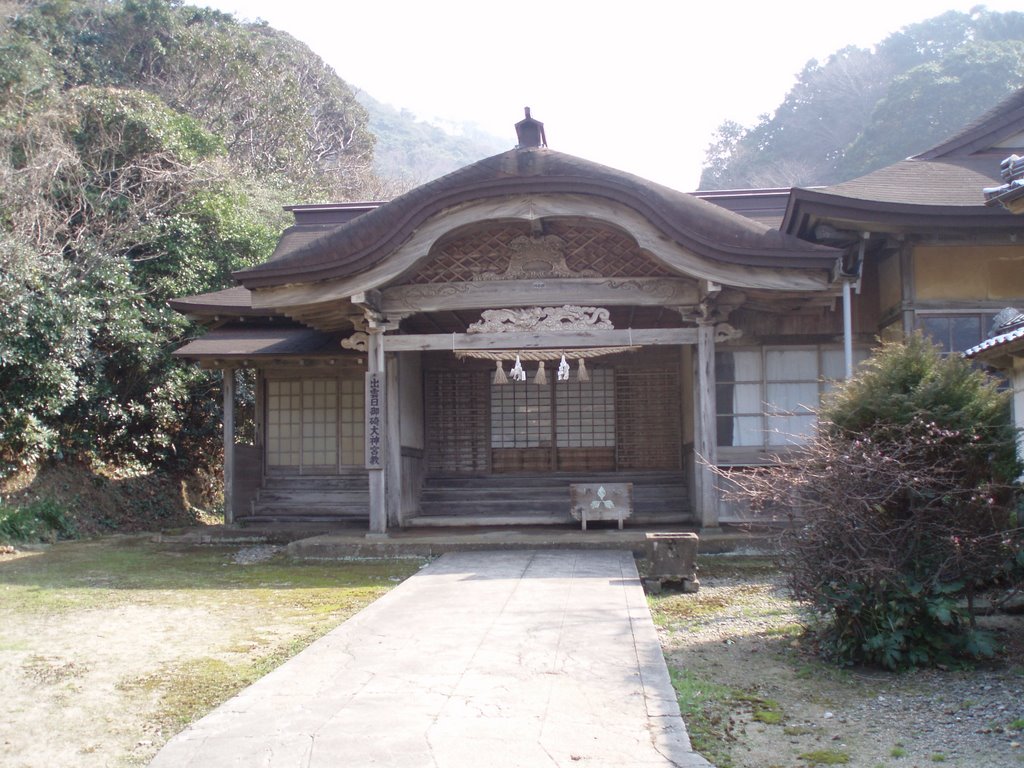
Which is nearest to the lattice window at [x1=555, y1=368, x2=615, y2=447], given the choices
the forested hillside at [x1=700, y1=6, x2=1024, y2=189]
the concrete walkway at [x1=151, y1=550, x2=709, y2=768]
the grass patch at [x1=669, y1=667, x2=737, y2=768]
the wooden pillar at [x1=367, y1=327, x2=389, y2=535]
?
the wooden pillar at [x1=367, y1=327, x2=389, y2=535]

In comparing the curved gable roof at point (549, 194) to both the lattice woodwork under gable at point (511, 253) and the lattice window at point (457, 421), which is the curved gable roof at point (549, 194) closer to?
the lattice woodwork under gable at point (511, 253)

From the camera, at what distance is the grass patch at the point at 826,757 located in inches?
172

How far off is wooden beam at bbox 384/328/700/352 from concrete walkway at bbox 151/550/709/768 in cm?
397

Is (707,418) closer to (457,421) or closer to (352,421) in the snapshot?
(457,421)

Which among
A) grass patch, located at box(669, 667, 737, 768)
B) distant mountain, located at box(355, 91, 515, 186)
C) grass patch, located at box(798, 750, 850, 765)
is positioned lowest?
grass patch, located at box(798, 750, 850, 765)

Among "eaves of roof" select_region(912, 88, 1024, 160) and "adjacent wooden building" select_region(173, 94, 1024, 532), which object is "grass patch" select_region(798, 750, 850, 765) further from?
"eaves of roof" select_region(912, 88, 1024, 160)

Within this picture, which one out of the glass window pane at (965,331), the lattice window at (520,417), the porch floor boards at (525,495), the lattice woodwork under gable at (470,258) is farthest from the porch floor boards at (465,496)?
the glass window pane at (965,331)

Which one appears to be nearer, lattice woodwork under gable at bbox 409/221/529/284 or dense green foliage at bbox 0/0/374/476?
lattice woodwork under gable at bbox 409/221/529/284

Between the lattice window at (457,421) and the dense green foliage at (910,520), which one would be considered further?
the lattice window at (457,421)

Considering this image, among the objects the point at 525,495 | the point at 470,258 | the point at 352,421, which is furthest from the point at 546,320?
the point at 352,421

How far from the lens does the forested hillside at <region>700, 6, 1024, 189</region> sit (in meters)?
41.8

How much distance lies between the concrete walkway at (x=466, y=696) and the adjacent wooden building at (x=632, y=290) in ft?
11.8

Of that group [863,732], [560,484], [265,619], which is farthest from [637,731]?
[560,484]

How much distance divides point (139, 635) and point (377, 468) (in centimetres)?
461
